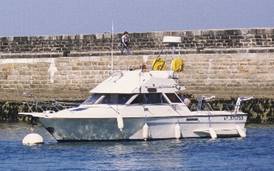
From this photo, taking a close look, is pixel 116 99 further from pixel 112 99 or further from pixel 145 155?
pixel 145 155

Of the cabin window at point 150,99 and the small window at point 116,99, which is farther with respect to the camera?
the cabin window at point 150,99

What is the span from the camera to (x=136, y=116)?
2684 cm

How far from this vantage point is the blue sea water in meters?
23.3

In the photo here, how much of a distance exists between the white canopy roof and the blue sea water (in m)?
1.18

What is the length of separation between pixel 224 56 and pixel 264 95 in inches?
81.0

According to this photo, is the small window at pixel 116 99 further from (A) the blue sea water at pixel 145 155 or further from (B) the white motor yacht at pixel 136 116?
(A) the blue sea water at pixel 145 155

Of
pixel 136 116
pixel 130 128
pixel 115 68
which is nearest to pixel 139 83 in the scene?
pixel 136 116

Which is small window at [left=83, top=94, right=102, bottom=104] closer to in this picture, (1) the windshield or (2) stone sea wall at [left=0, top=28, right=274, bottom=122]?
(1) the windshield

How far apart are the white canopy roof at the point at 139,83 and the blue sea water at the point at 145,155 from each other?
1.18 meters

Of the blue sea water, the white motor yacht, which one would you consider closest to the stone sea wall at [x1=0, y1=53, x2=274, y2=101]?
the blue sea water

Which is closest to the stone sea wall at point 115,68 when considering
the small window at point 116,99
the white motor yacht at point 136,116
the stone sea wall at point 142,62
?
the stone sea wall at point 142,62

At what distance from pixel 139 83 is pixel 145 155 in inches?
112

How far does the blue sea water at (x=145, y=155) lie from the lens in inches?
919

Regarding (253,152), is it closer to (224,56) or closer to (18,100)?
(224,56)
